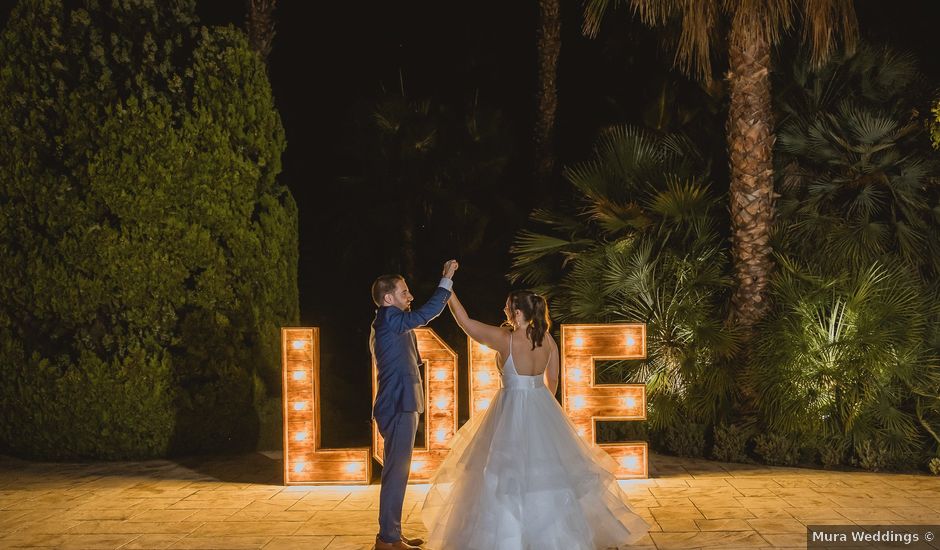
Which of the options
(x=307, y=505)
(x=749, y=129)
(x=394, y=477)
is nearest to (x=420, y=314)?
(x=394, y=477)

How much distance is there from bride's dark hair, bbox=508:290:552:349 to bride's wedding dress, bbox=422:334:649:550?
0.70ft

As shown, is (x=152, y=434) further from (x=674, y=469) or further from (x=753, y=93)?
(x=753, y=93)

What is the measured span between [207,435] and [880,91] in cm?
1020

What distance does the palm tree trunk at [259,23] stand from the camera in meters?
15.4

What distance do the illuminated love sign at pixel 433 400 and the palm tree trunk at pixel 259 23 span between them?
24.8ft

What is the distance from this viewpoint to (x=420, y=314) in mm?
7074

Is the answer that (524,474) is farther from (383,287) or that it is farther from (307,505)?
(307,505)

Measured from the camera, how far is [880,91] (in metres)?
12.4

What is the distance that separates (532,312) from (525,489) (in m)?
1.34

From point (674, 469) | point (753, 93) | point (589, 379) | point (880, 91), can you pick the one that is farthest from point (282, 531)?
point (880, 91)

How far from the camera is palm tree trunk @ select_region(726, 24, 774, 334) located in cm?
1138

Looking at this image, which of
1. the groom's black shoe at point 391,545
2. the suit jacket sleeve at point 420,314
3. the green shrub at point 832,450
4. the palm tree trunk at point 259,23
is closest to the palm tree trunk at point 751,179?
the green shrub at point 832,450

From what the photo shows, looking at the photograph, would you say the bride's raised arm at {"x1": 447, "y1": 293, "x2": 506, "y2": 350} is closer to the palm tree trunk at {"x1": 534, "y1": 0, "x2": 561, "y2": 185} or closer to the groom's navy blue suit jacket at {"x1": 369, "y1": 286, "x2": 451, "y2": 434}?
the groom's navy blue suit jacket at {"x1": 369, "y1": 286, "x2": 451, "y2": 434}

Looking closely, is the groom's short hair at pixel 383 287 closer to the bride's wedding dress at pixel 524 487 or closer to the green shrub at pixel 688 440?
the bride's wedding dress at pixel 524 487
